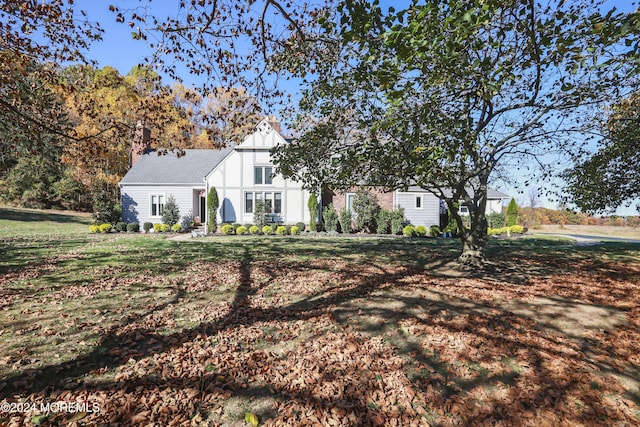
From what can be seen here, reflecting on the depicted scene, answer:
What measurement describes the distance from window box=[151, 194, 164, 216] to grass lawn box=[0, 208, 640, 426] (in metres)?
17.0

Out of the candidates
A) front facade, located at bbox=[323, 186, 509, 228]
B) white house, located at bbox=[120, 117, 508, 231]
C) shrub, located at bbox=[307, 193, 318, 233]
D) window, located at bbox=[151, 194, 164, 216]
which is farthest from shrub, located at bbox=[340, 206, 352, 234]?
window, located at bbox=[151, 194, 164, 216]

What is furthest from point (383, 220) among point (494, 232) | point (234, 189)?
point (234, 189)

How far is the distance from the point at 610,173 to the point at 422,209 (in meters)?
14.6

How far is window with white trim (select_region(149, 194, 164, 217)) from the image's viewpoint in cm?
2373

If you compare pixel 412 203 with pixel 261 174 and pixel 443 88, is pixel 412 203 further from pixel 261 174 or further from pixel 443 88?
pixel 443 88

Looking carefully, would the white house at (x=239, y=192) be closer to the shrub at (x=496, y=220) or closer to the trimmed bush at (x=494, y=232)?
the trimmed bush at (x=494, y=232)

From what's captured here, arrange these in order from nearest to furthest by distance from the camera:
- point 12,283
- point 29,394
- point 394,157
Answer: point 29,394
point 12,283
point 394,157

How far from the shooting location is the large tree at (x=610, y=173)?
7.82 m

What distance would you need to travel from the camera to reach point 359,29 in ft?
15.3

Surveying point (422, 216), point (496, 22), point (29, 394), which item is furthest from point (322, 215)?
point (29, 394)

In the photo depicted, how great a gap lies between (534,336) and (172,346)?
492cm

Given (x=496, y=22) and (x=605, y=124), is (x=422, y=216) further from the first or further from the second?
A: (x=496, y=22)

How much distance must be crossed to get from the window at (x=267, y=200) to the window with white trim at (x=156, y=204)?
265 inches

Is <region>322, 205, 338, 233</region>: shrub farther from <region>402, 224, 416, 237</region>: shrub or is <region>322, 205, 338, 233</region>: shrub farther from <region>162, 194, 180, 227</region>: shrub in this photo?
<region>162, 194, 180, 227</region>: shrub
